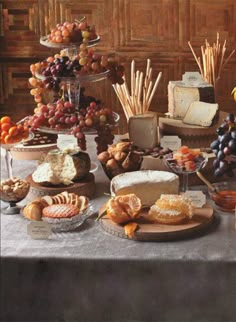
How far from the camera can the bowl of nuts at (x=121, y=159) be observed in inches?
87.9

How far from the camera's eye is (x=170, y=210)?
189 centimetres

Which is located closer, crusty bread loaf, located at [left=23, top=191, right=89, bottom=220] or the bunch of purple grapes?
crusty bread loaf, located at [left=23, top=191, right=89, bottom=220]

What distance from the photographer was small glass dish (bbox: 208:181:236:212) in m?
2.05

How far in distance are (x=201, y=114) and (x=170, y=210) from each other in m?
0.66

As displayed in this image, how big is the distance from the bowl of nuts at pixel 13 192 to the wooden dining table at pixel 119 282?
0.79 feet

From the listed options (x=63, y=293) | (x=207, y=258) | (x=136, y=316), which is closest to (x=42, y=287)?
(x=63, y=293)

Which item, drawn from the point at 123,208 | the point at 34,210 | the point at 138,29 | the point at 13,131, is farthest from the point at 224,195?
the point at 138,29

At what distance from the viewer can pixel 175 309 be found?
70.1 inches

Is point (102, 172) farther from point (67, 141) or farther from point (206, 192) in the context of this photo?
point (206, 192)

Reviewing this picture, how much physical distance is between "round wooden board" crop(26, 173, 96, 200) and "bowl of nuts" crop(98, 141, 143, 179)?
8cm

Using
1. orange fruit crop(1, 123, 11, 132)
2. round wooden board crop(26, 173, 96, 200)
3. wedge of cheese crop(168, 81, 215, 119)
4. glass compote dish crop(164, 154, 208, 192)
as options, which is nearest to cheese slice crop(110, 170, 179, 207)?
glass compote dish crop(164, 154, 208, 192)

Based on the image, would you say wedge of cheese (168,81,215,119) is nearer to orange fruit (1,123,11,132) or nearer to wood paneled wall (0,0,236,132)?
orange fruit (1,123,11,132)

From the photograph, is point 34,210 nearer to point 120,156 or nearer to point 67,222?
point 67,222

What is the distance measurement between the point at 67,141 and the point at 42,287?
2.19 ft
